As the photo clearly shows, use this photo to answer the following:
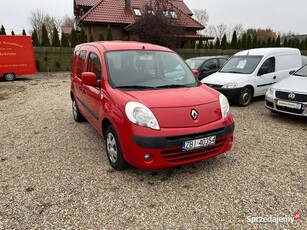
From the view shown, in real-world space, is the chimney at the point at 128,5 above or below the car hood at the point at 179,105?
above

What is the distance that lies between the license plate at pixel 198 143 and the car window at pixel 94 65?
1829mm

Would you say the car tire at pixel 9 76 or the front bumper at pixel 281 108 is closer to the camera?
the front bumper at pixel 281 108

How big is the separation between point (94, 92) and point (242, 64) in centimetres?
568

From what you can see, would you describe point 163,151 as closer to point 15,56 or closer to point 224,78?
point 224,78

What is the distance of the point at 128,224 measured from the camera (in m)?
2.46

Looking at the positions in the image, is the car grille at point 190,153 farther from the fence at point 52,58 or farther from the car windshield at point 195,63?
the fence at point 52,58

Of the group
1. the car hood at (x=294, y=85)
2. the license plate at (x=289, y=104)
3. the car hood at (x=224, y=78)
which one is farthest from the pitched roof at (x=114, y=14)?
the license plate at (x=289, y=104)

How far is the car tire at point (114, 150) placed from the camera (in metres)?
3.27

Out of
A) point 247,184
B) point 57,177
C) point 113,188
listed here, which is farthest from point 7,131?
point 247,184

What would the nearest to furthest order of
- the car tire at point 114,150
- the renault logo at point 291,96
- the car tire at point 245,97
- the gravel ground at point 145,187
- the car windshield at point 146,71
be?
the gravel ground at point 145,187, the car tire at point 114,150, the car windshield at point 146,71, the renault logo at point 291,96, the car tire at point 245,97

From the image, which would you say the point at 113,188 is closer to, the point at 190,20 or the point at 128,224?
the point at 128,224

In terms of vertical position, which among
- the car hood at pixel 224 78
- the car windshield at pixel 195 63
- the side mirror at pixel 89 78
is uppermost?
the side mirror at pixel 89 78

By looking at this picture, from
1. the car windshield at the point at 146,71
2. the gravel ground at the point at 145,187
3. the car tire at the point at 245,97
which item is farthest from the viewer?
the car tire at the point at 245,97

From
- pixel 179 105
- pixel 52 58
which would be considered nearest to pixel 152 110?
pixel 179 105
